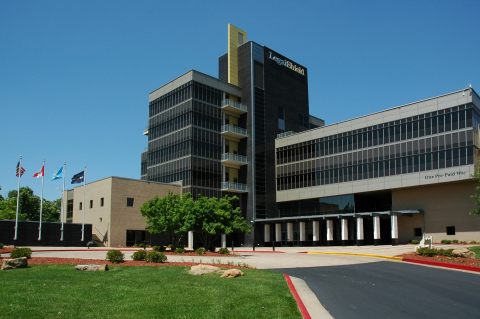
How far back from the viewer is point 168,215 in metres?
37.2

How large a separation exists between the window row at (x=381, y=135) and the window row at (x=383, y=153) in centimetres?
76

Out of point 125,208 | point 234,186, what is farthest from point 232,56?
point 125,208

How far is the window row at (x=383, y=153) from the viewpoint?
48.2m

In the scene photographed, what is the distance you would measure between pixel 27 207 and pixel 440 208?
246 ft

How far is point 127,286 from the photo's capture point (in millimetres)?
12664

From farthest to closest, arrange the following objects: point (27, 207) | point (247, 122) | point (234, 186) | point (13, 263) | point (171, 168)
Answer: point (27, 207)
point (247, 122)
point (234, 186)
point (171, 168)
point (13, 263)

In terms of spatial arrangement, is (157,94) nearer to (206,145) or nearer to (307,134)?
(206,145)

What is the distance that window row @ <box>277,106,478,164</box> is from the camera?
4856cm

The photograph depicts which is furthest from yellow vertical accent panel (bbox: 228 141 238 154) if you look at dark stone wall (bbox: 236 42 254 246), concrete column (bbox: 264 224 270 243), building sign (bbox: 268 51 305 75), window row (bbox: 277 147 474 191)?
building sign (bbox: 268 51 305 75)

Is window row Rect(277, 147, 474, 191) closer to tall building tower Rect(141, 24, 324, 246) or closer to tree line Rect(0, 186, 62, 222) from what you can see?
tall building tower Rect(141, 24, 324, 246)

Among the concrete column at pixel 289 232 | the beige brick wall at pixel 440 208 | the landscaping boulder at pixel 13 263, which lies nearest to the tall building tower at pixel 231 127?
the concrete column at pixel 289 232

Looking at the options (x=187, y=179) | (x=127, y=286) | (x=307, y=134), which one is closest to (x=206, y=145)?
(x=187, y=179)

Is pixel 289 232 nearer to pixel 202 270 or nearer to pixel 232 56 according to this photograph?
pixel 232 56

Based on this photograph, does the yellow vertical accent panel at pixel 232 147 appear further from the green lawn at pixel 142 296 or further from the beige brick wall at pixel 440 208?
the green lawn at pixel 142 296
